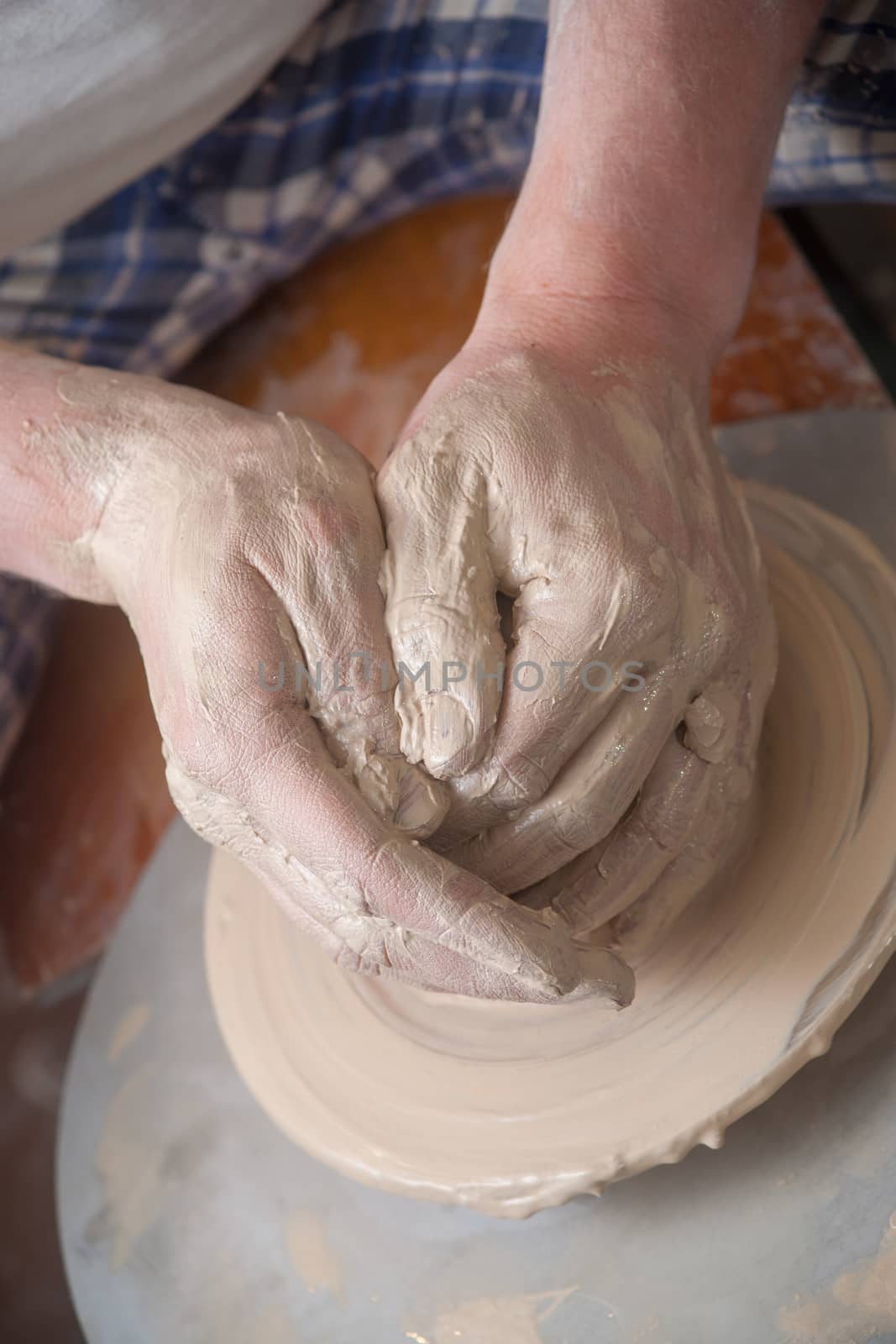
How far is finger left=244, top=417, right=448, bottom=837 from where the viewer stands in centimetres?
89

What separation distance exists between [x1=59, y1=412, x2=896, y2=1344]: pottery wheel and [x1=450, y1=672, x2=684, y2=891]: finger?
228 mm

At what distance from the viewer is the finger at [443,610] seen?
0.88 meters

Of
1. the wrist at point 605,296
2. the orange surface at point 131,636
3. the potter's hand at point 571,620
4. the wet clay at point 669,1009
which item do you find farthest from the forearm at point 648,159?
the orange surface at point 131,636

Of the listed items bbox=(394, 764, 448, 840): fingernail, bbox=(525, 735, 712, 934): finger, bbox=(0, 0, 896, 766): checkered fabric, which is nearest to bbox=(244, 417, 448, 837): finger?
bbox=(394, 764, 448, 840): fingernail

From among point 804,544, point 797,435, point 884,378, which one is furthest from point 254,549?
point 884,378

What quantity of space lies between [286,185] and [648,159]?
0.93 meters

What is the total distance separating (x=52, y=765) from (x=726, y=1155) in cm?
133

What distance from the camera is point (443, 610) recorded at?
34.6 inches

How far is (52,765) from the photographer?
1.94 meters

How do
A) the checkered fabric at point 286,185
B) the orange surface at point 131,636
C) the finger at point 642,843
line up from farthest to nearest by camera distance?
1. the orange surface at point 131,636
2. the checkered fabric at point 286,185
3. the finger at point 642,843

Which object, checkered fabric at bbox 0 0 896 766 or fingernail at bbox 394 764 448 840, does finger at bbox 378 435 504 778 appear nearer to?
fingernail at bbox 394 764 448 840

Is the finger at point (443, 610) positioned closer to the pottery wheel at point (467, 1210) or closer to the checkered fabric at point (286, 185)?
the pottery wheel at point (467, 1210)

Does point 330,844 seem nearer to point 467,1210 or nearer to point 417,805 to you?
point 417,805

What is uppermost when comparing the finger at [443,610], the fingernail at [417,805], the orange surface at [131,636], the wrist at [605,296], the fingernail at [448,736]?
the wrist at [605,296]
